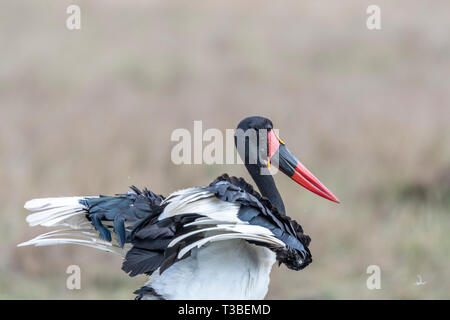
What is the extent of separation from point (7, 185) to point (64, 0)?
16.0 ft

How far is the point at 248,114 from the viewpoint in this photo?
10328 millimetres

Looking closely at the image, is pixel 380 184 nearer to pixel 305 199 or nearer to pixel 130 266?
pixel 305 199

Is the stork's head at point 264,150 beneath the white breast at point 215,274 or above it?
above

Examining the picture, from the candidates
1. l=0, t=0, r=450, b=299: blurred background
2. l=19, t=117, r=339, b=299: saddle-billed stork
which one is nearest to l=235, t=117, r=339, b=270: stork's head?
l=19, t=117, r=339, b=299: saddle-billed stork

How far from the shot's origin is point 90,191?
854cm

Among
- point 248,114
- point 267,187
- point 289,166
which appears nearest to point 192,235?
point 267,187

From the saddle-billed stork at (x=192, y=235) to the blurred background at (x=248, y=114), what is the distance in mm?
2205

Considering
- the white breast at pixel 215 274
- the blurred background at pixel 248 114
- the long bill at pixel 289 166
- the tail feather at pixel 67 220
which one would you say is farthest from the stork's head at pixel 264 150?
the blurred background at pixel 248 114

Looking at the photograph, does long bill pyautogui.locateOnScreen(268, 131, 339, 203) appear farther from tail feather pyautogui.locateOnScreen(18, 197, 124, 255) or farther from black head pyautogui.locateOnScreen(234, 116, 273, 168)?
tail feather pyautogui.locateOnScreen(18, 197, 124, 255)

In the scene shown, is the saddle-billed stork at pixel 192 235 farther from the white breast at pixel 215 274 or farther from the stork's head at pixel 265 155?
the stork's head at pixel 265 155

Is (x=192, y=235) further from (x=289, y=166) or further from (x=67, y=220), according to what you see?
(x=289, y=166)

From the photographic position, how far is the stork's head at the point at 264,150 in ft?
18.7

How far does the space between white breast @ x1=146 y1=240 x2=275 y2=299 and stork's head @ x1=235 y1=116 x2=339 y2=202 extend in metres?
0.87
